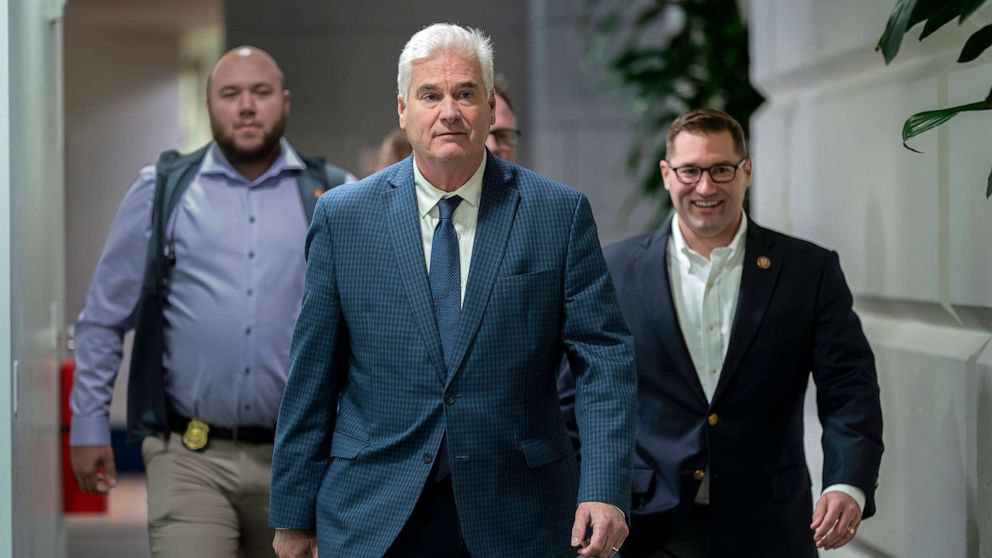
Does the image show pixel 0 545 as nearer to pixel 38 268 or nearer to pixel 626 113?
pixel 38 268

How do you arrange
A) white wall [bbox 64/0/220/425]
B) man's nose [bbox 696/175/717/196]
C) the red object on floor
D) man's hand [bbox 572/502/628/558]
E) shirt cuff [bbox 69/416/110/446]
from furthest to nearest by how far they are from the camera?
white wall [bbox 64/0/220/425] < the red object on floor < shirt cuff [bbox 69/416/110/446] < man's nose [bbox 696/175/717/196] < man's hand [bbox 572/502/628/558]

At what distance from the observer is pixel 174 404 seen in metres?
3.80

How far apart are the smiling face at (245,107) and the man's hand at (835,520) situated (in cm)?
175

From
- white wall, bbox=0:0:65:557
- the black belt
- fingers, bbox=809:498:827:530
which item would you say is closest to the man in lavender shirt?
the black belt

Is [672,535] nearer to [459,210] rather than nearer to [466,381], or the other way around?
[466,381]

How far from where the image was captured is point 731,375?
3.29m

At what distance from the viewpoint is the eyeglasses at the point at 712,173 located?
341cm

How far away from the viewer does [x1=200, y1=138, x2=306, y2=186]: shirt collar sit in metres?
3.95

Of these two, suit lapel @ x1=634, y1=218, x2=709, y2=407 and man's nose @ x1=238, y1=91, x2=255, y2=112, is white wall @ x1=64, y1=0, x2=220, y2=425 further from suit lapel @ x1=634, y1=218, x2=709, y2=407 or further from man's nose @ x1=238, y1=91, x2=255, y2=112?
suit lapel @ x1=634, y1=218, x2=709, y2=407

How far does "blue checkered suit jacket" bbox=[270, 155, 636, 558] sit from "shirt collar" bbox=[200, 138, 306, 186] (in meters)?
1.15

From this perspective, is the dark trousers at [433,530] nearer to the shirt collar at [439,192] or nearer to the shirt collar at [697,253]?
the shirt collar at [439,192]

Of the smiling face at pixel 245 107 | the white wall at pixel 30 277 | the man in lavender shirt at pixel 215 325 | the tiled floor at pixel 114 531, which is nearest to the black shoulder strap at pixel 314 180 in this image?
the man in lavender shirt at pixel 215 325

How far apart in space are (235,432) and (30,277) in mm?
638

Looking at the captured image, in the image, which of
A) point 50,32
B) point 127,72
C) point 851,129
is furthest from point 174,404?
point 127,72
